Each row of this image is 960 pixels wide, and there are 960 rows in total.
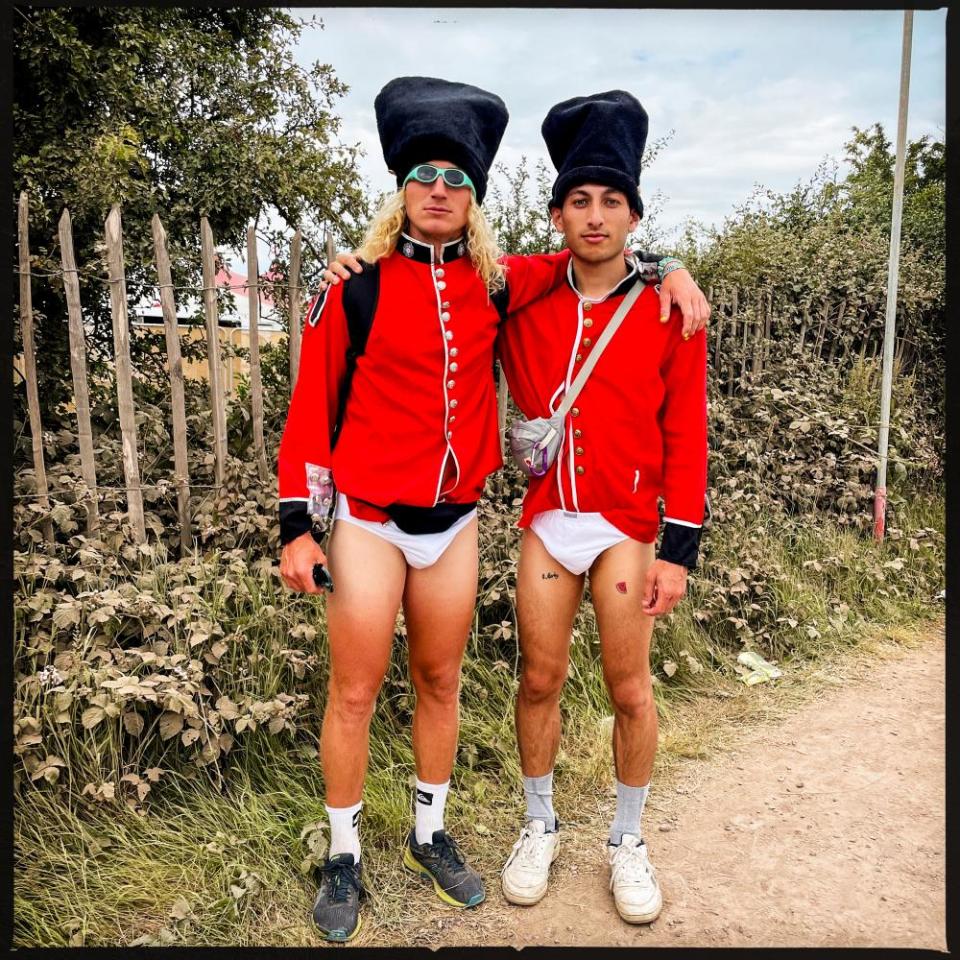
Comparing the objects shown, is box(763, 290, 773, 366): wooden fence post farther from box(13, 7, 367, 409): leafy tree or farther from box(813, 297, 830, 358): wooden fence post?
box(13, 7, 367, 409): leafy tree

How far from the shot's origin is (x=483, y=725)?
11.4 ft

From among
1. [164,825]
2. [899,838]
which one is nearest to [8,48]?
[164,825]

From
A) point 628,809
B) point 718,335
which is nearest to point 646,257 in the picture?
point 628,809

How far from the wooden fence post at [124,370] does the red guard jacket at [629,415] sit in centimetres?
177

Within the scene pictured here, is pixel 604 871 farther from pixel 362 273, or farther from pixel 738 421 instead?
pixel 738 421

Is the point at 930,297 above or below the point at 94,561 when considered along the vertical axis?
above

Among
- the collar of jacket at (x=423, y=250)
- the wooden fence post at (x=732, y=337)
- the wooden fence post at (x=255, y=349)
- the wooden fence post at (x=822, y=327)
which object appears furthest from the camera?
the wooden fence post at (x=822, y=327)

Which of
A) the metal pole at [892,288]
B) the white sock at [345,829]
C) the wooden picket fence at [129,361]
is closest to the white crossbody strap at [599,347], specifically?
the white sock at [345,829]

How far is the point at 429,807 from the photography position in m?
2.73

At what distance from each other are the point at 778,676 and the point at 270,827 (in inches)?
106

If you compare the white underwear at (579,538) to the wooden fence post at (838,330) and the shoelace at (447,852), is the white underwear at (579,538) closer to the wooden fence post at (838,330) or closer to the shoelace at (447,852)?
the shoelace at (447,852)

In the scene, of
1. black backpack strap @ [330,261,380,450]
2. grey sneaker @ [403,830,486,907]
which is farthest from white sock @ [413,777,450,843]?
black backpack strap @ [330,261,380,450]

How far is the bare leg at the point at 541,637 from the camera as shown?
265 cm

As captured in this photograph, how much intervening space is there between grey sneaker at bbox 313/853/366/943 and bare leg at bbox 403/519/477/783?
0.35 m
